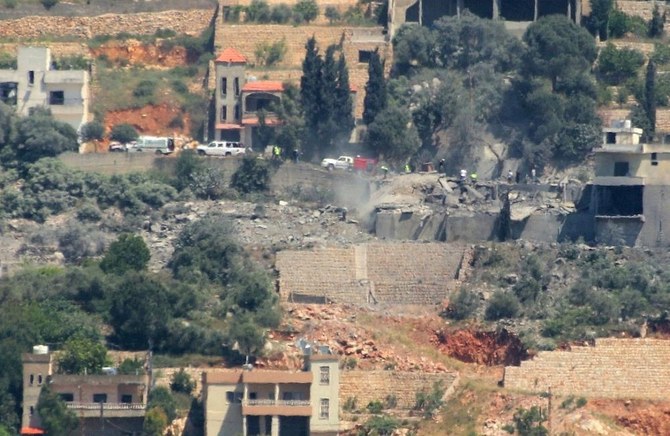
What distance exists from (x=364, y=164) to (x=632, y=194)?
8.81 meters

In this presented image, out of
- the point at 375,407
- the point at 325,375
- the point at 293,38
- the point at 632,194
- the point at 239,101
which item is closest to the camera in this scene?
the point at 325,375

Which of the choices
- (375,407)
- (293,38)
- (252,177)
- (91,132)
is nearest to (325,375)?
(375,407)

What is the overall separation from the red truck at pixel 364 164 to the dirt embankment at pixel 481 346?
10.4 meters

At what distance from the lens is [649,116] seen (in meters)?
110

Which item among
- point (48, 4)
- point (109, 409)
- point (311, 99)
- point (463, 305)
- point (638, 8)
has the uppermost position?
point (638, 8)

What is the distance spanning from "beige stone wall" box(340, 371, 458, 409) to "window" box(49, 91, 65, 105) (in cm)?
1904

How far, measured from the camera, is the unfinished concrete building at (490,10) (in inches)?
4505

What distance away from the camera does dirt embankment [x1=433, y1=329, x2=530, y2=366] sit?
97625mm

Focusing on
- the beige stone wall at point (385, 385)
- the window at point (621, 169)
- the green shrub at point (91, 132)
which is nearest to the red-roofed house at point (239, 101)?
the green shrub at point (91, 132)

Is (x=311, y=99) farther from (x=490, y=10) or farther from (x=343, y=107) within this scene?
(x=490, y=10)

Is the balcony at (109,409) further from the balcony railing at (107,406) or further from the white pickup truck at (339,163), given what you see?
the white pickup truck at (339,163)

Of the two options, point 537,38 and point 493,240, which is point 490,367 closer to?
point 493,240

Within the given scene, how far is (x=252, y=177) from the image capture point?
107438mm

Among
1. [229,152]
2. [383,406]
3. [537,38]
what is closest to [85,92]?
[229,152]
